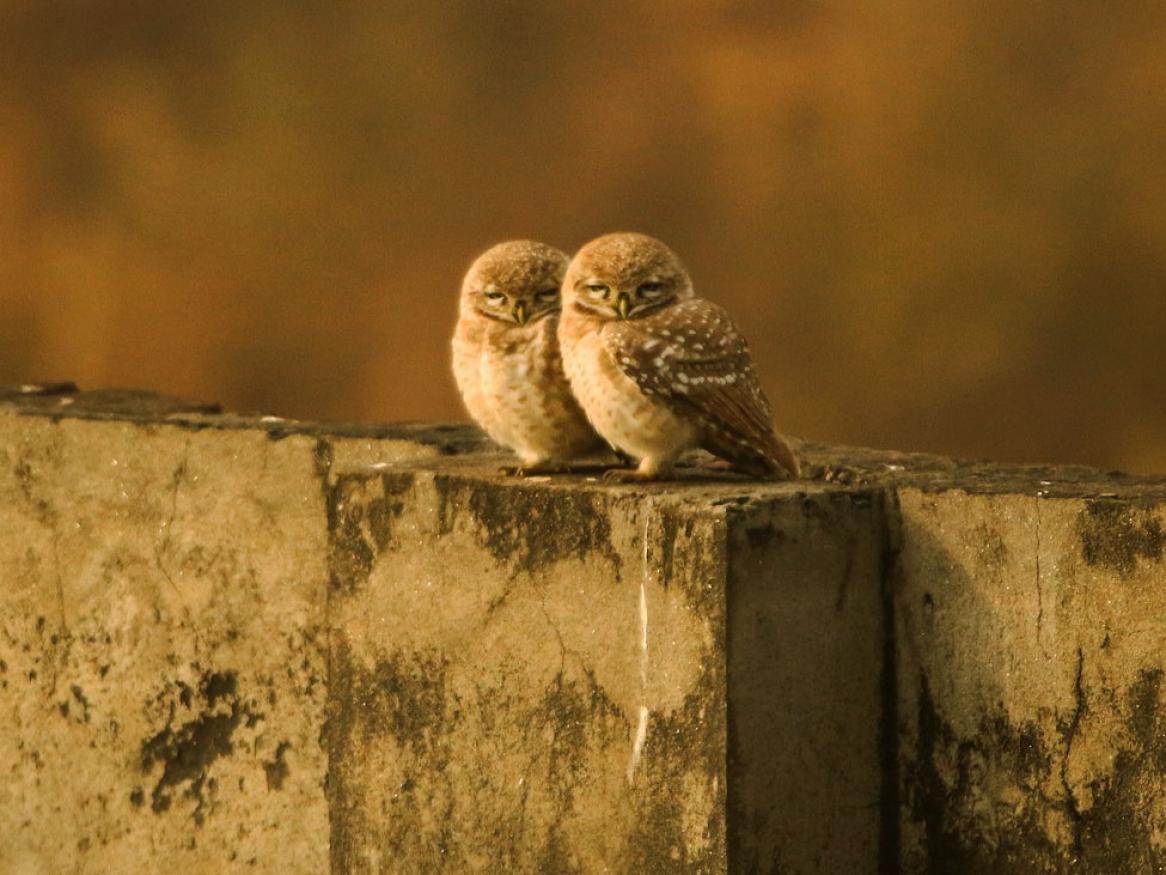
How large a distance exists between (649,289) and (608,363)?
0.17 metres

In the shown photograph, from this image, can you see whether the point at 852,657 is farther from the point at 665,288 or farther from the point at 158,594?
the point at 158,594

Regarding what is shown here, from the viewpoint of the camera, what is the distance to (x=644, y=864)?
3.41 m

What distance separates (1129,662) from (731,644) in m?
0.61

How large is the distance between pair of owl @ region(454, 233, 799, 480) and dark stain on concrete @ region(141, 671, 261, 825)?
1095 mm

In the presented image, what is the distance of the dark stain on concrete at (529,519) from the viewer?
347 cm

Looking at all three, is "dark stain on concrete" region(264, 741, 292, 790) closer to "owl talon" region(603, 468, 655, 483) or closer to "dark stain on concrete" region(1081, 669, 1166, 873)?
"owl talon" region(603, 468, 655, 483)

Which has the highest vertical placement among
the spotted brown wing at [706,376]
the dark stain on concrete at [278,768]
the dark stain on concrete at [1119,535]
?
the spotted brown wing at [706,376]

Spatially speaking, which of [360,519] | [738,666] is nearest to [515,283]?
[360,519]

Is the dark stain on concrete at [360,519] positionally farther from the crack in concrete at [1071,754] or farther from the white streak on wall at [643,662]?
the crack in concrete at [1071,754]

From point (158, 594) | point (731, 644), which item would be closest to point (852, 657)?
point (731, 644)

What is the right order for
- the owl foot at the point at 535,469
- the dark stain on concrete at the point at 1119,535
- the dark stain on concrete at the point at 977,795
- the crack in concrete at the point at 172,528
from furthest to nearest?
the crack in concrete at the point at 172,528, the owl foot at the point at 535,469, the dark stain on concrete at the point at 977,795, the dark stain on concrete at the point at 1119,535

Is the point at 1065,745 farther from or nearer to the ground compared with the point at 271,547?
nearer to the ground

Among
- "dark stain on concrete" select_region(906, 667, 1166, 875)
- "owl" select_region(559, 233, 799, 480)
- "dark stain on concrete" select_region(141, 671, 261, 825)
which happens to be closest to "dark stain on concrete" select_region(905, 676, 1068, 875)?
"dark stain on concrete" select_region(906, 667, 1166, 875)

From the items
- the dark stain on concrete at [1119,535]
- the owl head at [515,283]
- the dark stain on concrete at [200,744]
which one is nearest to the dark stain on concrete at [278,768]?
the dark stain on concrete at [200,744]
